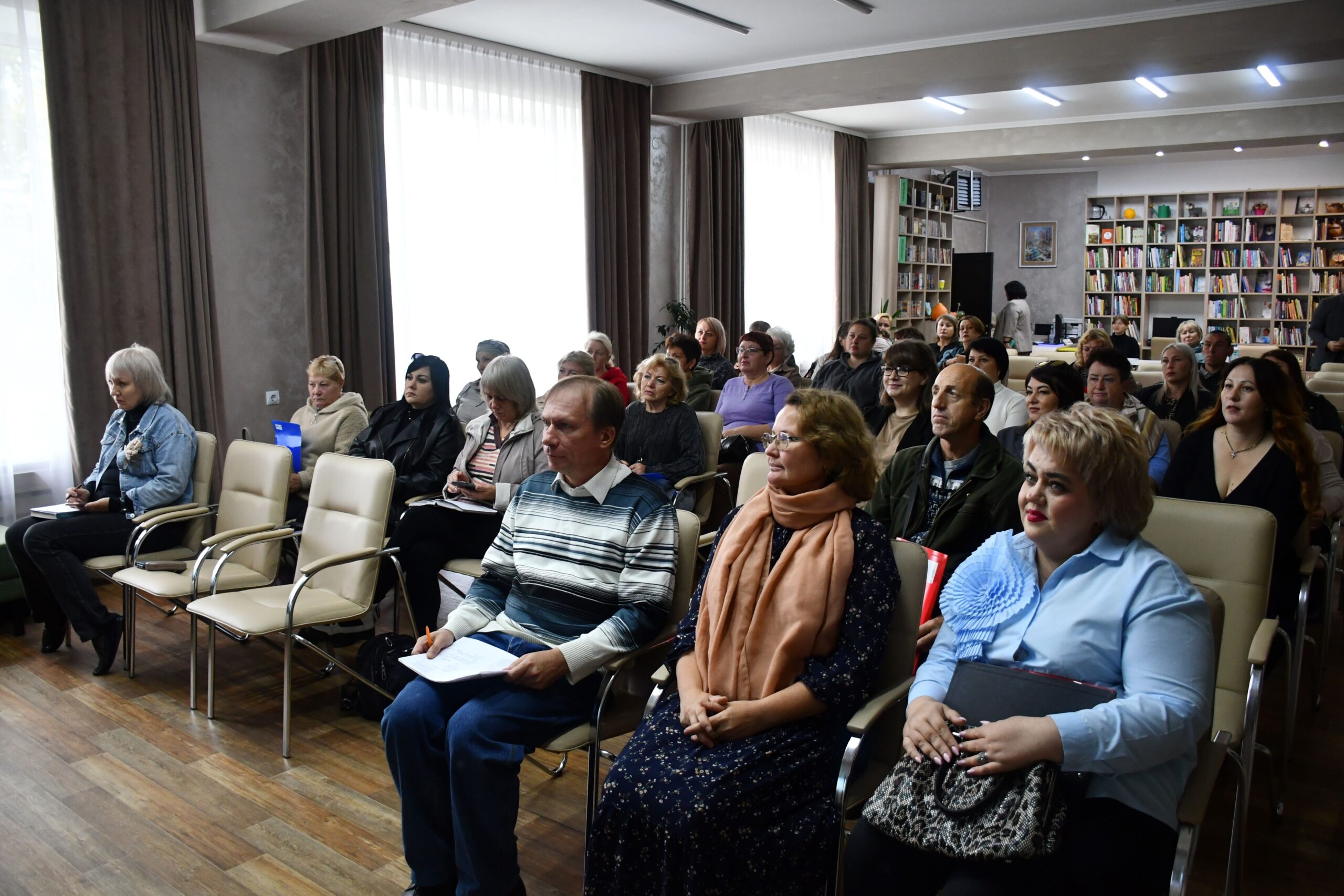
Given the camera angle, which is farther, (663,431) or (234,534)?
(663,431)

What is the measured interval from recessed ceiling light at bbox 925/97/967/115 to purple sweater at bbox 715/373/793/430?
4777mm

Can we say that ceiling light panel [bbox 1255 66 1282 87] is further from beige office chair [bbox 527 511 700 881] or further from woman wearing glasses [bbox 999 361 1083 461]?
Result: beige office chair [bbox 527 511 700 881]

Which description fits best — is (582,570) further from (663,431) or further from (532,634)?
(663,431)

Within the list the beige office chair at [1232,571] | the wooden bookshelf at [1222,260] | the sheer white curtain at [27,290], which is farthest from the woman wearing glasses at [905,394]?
the wooden bookshelf at [1222,260]

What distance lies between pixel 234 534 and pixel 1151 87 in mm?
8305

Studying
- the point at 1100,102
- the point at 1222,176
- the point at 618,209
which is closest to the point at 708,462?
the point at 618,209

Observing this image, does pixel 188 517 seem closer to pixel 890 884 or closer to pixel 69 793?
pixel 69 793

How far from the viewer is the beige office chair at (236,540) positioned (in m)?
3.55

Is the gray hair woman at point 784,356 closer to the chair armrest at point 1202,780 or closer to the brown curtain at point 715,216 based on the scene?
the brown curtain at point 715,216

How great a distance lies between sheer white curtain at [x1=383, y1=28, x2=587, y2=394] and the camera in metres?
6.52

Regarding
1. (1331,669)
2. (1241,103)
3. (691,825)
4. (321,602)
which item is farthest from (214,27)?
(1241,103)

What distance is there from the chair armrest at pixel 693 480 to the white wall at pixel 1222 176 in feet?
36.0

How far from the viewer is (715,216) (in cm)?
905

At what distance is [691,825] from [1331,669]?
3.27 meters
